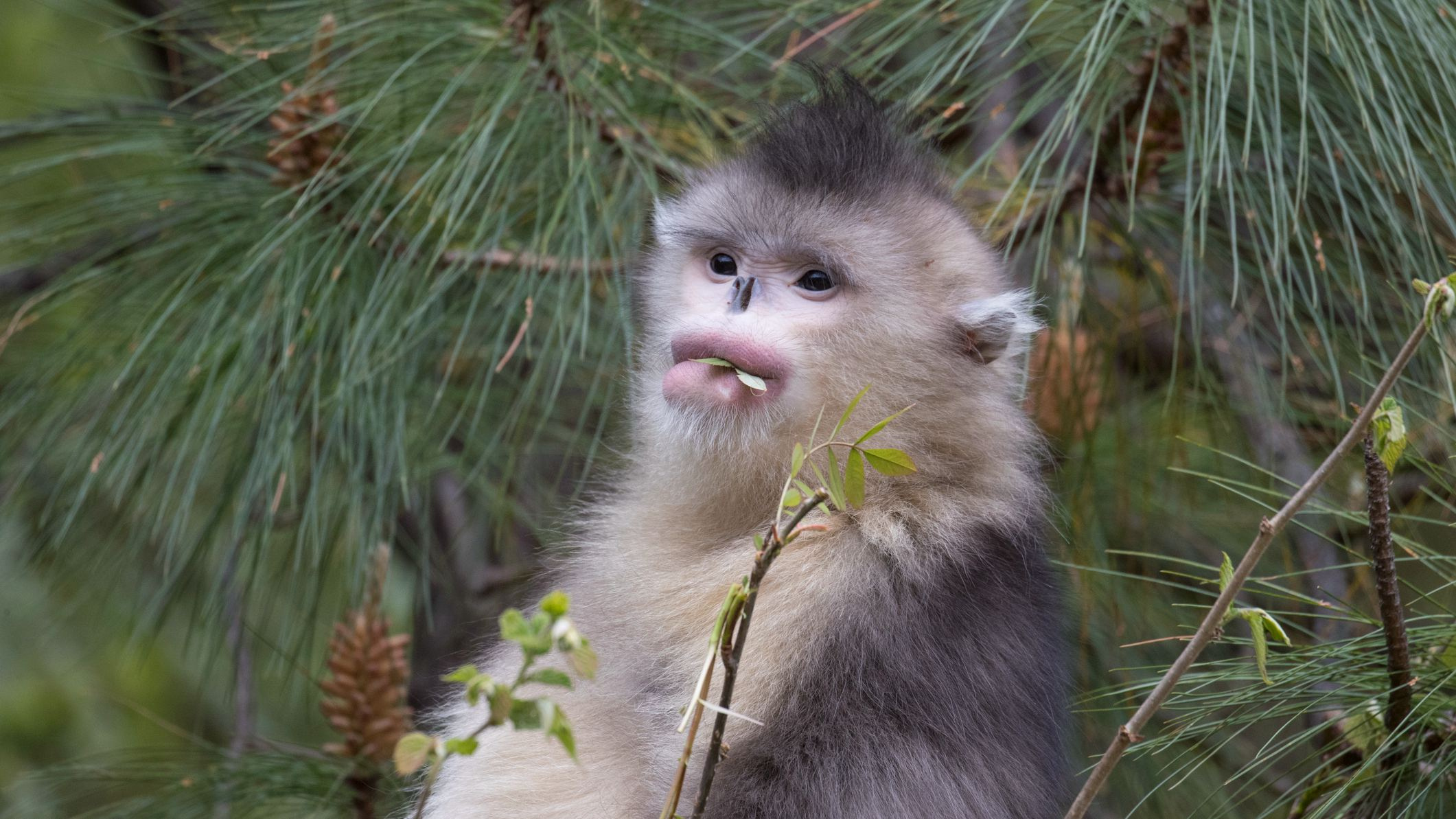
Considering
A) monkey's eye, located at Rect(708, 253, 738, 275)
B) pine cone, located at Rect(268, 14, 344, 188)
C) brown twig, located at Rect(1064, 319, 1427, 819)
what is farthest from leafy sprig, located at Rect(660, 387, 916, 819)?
pine cone, located at Rect(268, 14, 344, 188)

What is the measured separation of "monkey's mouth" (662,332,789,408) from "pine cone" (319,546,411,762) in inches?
30.9

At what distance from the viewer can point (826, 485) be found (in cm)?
142

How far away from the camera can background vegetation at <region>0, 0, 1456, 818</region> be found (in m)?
2.31

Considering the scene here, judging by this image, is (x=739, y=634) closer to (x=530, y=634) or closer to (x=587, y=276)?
(x=530, y=634)

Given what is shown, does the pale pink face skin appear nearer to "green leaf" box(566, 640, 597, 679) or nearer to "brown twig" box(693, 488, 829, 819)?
"brown twig" box(693, 488, 829, 819)

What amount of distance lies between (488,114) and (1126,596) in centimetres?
175

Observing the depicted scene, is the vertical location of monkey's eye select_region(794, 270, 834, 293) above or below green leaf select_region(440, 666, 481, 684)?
above

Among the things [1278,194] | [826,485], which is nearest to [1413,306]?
[1278,194]

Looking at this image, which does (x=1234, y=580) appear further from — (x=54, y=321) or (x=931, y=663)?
(x=54, y=321)

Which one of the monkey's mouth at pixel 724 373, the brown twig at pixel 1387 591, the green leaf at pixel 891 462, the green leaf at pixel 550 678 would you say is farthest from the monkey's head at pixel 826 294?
the green leaf at pixel 550 678

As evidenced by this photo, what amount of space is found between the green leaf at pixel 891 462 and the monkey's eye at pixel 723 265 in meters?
0.89

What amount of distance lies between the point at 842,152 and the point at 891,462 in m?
0.92

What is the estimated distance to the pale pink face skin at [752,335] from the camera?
82.4 inches

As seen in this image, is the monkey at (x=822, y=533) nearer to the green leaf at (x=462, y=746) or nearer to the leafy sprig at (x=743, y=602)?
the leafy sprig at (x=743, y=602)
